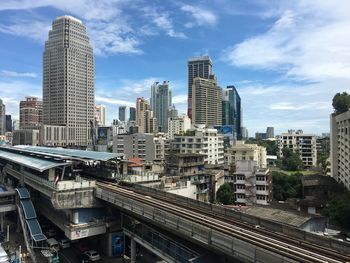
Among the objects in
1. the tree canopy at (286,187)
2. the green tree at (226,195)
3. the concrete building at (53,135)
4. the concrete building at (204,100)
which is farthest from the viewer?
the concrete building at (204,100)

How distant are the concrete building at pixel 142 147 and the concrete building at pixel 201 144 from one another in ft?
35.2

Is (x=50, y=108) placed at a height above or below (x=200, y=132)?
above

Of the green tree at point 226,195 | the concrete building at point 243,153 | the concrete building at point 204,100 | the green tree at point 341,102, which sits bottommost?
the green tree at point 226,195

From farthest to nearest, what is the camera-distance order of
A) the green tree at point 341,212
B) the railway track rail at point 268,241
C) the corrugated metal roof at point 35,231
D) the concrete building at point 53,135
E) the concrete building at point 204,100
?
the concrete building at point 204,100 < the concrete building at point 53,135 < the green tree at point 341,212 < the corrugated metal roof at point 35,231 < the railway track rail at point 268,241

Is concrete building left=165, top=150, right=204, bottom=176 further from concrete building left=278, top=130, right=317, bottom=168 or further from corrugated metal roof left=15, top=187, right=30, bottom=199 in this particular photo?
concrete building left=278, top=130, right=317, bottom=168

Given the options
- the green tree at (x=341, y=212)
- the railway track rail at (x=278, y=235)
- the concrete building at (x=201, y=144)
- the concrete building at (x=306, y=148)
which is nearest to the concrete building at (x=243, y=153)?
the concrete building at (x=201, y=144)

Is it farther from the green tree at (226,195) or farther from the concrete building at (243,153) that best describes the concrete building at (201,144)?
the green tree at (226,195)

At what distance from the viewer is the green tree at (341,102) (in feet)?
213

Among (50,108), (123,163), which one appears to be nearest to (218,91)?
(50,108)

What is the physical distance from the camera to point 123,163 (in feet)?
132

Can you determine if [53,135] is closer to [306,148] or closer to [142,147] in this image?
[142,147]

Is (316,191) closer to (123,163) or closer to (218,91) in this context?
(123,163)

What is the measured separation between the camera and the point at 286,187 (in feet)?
203

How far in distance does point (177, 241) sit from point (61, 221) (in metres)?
17.8
